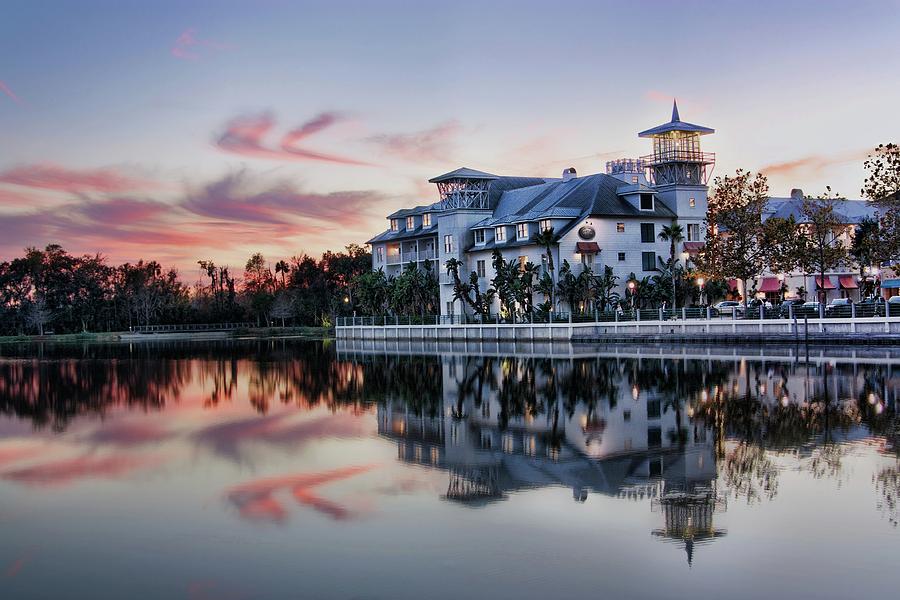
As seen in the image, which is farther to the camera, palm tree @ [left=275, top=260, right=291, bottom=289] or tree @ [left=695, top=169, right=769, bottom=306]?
palm tree @ [left=275, top=260, right=291, bottom=289]

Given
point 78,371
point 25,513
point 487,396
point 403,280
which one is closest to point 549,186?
point 403,280

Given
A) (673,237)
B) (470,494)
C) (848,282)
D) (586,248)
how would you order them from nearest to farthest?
(470,494) → (673,237) → (586,248) → (848,282)

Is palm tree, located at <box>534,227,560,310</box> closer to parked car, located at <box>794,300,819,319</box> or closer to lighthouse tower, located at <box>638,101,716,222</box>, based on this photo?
lighthouse tower, located at <box>638,101,716,222</box>

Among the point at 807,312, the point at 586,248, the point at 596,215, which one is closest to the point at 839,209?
the point at 596,215

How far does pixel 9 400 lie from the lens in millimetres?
36594

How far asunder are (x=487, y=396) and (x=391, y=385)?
6951mm

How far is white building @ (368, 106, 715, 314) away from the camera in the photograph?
7531 cm

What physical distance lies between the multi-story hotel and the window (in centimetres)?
8

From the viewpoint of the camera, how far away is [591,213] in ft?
244

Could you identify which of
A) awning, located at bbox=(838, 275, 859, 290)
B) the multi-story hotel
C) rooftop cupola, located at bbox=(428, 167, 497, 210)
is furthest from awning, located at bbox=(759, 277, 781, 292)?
rooftop cupola, located at bbox=(428, 167, 497, 210)

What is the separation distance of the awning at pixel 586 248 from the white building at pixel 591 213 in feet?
0.24

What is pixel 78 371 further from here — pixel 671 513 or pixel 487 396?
pixel 671 513

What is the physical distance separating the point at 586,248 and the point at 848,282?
79.4 feet

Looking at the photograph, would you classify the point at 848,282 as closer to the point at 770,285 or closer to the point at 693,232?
the point at 770,285
